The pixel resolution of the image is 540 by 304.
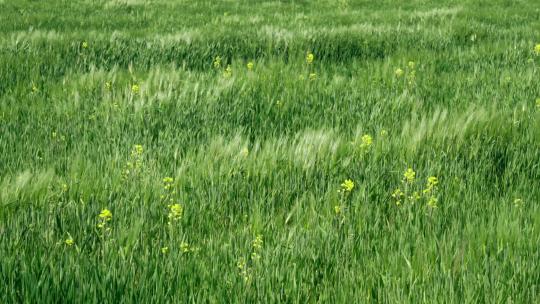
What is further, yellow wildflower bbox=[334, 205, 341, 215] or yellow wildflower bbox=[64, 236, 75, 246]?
yellow wildflower bbox=[334, 205, 341, 215]

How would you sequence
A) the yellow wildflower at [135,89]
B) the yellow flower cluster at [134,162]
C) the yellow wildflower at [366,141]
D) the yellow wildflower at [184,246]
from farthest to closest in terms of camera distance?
the yellow wildflower at [135,89]
the yellow wildflower at [366,141]
the yellow flower cluster at [134,162]
the yellow wildflower at [184,246]

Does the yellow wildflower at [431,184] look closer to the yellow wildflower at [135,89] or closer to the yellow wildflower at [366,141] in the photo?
the yellow wildflower at [366,141]

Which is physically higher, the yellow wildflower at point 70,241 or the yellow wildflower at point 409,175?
the yellow wildflower at point 409,175

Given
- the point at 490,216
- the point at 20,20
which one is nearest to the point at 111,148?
the point at 490,216

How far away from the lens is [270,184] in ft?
9.04

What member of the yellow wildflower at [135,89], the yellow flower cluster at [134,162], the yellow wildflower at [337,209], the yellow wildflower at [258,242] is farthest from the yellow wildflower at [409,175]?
the yellow wildflower at [135,89]

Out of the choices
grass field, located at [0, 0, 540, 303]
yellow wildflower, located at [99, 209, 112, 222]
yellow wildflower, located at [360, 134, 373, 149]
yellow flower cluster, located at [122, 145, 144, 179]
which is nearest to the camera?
grass field, located at [0, 0, 540, 303]

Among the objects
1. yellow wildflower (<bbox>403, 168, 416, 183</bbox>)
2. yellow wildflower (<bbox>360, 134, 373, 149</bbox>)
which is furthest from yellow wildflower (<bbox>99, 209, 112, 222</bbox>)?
yellow wildflower (<bbox>360, 134, 373, 149</bbox>)

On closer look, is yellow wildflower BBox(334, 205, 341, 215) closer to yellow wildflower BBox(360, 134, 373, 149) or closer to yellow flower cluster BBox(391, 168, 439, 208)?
yellow flower cluster BBox(391, 168, 439, 208)

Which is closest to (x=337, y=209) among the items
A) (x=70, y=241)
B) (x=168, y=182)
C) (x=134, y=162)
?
(x=168, y=182)

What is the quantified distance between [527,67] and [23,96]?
14.3 feet

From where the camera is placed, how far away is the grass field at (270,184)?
184 centimetres

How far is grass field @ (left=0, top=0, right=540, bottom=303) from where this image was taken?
184cm

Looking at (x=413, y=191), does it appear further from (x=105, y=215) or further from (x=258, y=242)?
(x=105, y=215)
